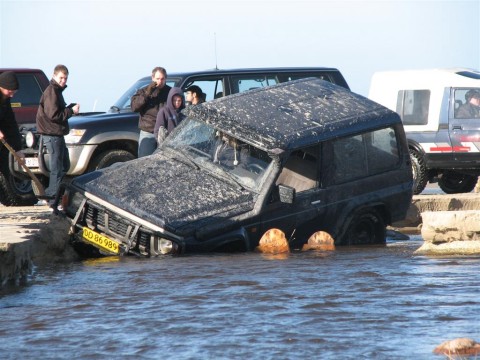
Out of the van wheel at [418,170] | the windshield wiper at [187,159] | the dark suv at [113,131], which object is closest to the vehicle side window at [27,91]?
the dark suv at [113,131]

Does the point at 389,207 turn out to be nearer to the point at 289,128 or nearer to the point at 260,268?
the point at 289,128

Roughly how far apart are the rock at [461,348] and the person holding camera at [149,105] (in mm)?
8563

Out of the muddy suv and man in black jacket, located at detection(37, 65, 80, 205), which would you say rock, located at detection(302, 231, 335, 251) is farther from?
the muddy suv

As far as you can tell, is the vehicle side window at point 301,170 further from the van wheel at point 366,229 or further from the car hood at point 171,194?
the van wheel at point 366,229

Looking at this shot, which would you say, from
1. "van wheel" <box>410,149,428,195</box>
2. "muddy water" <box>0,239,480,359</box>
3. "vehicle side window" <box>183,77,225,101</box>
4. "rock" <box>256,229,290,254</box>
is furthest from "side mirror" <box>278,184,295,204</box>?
"van wheel" <box>410,149,428,195</box>

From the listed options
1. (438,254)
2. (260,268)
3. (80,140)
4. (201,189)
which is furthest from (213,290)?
(80,140)

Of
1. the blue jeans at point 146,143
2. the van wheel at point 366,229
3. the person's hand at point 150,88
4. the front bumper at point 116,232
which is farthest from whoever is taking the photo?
the person's hand at point 150,88

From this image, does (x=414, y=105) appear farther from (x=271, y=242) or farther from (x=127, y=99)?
(x=271, y=242)

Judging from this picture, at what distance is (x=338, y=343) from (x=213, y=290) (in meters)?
2.53

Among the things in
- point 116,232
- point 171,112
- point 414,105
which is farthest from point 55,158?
point 414,105

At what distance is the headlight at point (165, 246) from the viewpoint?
1194cm

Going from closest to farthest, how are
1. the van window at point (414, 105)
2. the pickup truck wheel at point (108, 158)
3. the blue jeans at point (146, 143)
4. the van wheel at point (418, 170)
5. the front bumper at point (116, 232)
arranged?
the front bumper at point (116, 232) → the blue jeans at point (146, 143) → the pickup truck wheel at point (108, 158) → the van wheel at point (418, 170) → the van window at point (414, 105)

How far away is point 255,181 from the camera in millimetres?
12531

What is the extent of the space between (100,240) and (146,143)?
11.8 ft
